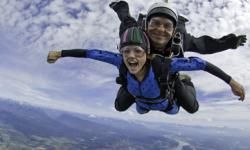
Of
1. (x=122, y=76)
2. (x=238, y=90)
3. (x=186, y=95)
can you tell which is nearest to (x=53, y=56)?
(x=122, y=76)

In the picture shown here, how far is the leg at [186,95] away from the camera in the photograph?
6117 mm

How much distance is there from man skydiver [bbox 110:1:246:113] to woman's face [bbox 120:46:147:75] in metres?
0.41

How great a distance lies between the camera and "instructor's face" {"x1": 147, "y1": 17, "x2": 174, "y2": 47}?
5.06 metres

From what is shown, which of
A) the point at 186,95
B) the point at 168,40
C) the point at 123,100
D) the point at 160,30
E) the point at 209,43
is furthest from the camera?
the point at 123,100

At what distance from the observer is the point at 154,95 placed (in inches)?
226

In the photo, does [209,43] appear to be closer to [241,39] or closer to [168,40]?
[241,39]

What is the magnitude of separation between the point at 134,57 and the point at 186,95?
6.34 ft

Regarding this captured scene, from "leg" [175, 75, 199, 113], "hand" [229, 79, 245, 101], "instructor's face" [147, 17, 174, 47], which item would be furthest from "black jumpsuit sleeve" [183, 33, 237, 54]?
"hand" [229, 79, 245, 101]

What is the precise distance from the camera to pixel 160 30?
16.5 feet

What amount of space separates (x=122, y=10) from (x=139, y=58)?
2.02 metres

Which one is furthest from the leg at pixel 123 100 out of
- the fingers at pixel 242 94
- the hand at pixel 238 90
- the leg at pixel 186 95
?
the fingers at pixel 242 94

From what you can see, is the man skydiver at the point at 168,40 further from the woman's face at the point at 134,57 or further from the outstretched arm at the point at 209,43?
the woman's face at the point at 134,57

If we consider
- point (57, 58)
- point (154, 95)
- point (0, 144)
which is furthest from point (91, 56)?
point (0, 144)

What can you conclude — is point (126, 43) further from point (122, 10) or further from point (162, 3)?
point (122, 10)
